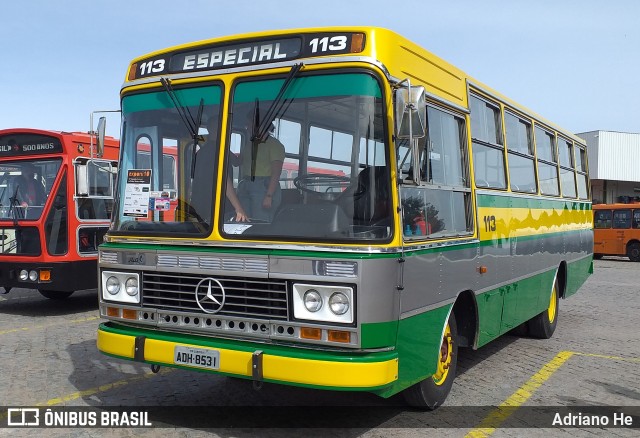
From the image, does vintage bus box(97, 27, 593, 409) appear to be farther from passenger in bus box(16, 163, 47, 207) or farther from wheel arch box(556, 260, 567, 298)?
passenger in bus box(16, 163, 47, 207)

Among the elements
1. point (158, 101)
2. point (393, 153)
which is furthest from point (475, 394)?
point (158, 101)

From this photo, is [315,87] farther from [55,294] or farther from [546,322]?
[55,294]

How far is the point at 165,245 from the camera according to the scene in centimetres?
513

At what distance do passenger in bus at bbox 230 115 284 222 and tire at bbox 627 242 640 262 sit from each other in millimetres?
25120

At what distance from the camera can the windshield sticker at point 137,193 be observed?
5.48 meters

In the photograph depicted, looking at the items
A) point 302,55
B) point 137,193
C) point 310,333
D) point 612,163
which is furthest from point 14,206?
point 612,163

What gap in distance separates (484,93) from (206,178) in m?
3.24

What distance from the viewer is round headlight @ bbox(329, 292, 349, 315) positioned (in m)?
4.41

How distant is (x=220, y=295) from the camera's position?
4.81 metres

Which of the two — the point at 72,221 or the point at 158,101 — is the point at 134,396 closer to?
the point at 158,101

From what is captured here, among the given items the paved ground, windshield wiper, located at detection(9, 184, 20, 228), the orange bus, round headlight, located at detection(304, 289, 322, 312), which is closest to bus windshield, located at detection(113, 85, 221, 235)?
round headlight, located at detection(304, 289, 322, 312)

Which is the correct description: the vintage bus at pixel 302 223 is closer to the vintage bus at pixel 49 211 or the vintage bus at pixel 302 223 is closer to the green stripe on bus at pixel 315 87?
the green stripe on bus at pixel 315 87

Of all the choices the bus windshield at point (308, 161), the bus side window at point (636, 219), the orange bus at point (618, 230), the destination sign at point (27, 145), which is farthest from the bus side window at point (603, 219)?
the bus windshield at point (308, 161)

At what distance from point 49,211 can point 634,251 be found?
23.1 metres
